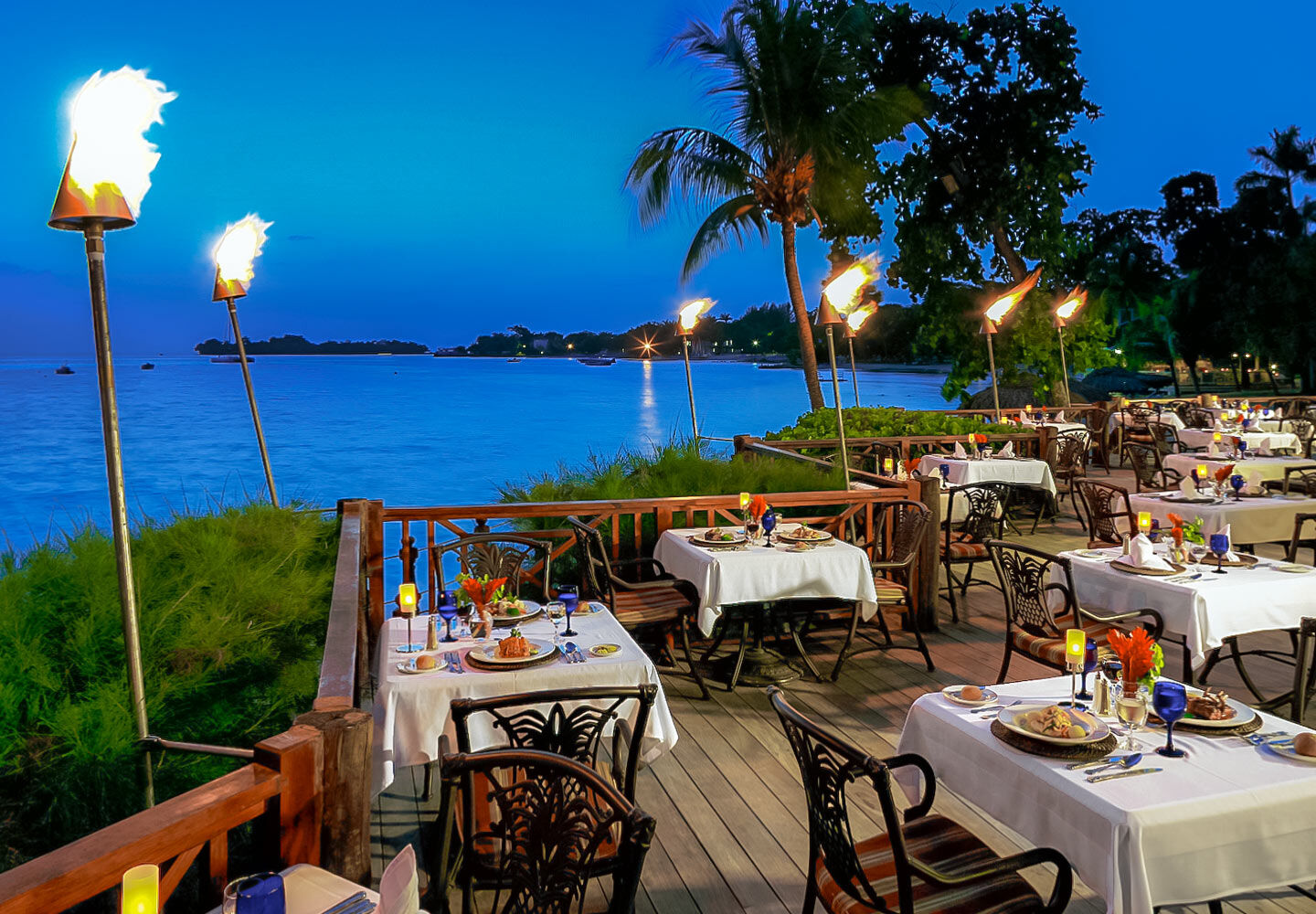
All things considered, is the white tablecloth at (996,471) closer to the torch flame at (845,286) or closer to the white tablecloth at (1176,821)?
the torch flame at (845,286)

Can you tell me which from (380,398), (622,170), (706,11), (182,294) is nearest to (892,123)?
(706,11)

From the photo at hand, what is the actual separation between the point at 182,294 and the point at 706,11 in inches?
→ 1918

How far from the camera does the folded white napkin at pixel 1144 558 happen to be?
15.9ft

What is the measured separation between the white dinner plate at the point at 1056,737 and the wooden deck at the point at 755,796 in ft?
2.52

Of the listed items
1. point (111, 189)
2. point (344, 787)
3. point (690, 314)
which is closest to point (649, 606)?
point (344, 787)

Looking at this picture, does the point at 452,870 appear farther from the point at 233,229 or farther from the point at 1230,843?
the point at 233,229

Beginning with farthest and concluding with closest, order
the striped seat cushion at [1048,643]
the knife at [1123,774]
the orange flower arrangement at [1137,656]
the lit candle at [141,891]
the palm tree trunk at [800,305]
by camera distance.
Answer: the palm tree trunk at [800,305]
the striped seat cushion at [1048,643]
the orange flower arrangement at [1137,656]
the knife at [1123,774]
the lit candle at [141,891]


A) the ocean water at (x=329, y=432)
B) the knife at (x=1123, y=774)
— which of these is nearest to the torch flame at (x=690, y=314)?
the ocean water at (x=329, y=432)

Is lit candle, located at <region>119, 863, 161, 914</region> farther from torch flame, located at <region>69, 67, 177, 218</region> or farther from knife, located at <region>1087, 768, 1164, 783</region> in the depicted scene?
knife, located at <region>1087, 768, 1164, 783</region>

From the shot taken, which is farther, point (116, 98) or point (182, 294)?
point (182, 294)

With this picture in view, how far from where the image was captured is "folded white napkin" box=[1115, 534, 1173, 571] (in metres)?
4.84

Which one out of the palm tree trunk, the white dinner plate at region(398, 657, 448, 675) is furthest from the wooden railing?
the palm tree trunk

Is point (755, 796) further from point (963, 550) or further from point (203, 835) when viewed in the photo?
point (963, 550)

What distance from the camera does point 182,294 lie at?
5403 cm
